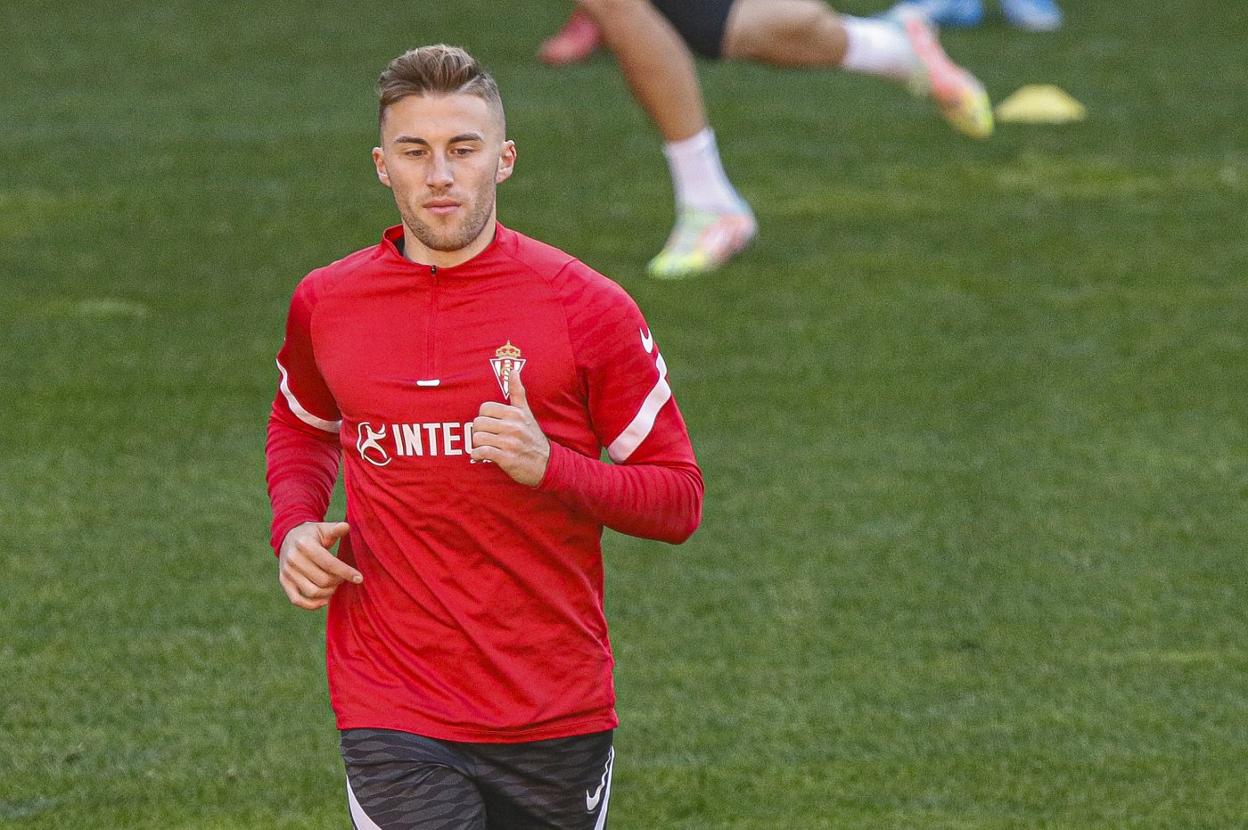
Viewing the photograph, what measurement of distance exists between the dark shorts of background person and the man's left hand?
19.1ft

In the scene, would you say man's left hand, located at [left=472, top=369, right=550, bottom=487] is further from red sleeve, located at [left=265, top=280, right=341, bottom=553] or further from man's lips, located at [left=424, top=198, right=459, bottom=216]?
red sleeve, located at [left=265, top=280, right=341, bottom=553]

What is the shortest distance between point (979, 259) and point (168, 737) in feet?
16.3

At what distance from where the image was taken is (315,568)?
10.5 ft

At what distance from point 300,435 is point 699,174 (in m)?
5.18

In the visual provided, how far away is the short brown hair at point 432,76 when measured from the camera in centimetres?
329

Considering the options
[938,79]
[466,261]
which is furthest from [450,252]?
[938,79]

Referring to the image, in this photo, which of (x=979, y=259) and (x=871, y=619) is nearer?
(x=871, y=619)

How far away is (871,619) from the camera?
18.6 feet

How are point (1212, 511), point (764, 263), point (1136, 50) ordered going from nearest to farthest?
1. point (1212, 511)
2. point (764, 263)
3. point (1136, 50)

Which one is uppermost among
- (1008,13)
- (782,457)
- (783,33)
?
(783,33)

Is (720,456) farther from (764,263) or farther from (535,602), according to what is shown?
(535,602)

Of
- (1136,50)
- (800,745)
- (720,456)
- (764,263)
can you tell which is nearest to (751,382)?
(720,456)

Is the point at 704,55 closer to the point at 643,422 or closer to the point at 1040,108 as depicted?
the point at 1040,108

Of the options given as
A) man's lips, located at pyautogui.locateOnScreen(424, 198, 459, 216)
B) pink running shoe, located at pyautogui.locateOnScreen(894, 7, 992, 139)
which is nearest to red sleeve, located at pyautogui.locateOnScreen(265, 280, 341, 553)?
man's lips, located at pyautogui.locateOnScreen(424, 198, 459, 216)
